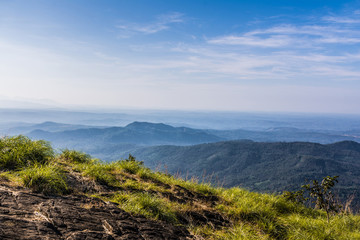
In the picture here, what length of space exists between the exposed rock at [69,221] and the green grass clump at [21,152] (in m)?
1.60

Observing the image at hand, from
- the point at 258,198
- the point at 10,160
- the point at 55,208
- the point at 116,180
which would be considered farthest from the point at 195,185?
the point at 10,160

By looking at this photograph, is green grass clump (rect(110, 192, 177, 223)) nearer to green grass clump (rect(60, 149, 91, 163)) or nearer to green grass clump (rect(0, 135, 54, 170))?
green grass clump (rect(0, 135, 54, 170))

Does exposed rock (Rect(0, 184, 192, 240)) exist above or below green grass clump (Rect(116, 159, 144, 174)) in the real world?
above

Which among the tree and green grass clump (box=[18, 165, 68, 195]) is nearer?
green grass clump (box=[18, 165, 68, 195])

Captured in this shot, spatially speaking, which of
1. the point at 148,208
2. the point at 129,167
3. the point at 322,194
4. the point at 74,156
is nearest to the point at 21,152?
the point at 74,156

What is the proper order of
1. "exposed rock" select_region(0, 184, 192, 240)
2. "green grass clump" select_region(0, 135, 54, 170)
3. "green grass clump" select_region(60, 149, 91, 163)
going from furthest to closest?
1. "green grass clump" select_region(60, 149, 91, 163)
2. "green grass clump" select_region(0, 135, 54, 170)
3. "exposed rock" select_region(0, 184, 192, 240)

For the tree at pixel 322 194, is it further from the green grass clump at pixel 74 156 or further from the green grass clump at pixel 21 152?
the green grass clump at pixel 21 152

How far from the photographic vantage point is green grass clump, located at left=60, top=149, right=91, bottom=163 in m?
7.35

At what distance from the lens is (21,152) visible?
18.9ft

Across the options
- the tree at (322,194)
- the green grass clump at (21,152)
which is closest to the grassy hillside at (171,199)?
the green grass clump at (21,152)

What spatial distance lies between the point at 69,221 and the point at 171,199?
291 centimetres

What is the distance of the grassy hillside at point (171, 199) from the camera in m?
4.29

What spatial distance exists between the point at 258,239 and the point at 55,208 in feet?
12.5

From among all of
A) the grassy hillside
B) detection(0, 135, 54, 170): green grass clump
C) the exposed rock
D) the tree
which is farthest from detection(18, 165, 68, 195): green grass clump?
the tree
